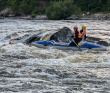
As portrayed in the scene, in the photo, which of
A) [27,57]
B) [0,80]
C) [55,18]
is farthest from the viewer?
[55,18]

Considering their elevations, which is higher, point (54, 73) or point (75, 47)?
point (75, 47)

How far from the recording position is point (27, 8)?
56.6 meters

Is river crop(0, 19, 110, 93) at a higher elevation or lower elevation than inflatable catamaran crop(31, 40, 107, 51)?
lower

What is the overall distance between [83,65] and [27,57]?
2665mm

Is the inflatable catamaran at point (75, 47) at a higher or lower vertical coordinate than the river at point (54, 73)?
higher

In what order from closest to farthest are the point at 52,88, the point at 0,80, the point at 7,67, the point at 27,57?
1. the point at 52,88
2. the point at 0,80
3. the point at 7,67
4. the point at 27,57

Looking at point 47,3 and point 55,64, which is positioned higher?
point 47,3

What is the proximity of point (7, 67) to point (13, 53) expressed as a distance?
2.35m

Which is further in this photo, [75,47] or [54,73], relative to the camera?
[75,47]

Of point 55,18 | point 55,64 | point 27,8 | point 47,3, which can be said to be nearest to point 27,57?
point 55,64

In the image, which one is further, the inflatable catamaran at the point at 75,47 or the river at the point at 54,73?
the inflatable catamaran at the point at 75,47

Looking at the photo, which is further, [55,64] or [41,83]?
[55,64]

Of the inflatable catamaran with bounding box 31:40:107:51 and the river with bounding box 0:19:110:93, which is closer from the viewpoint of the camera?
the river with bounding box 0:19:110:93

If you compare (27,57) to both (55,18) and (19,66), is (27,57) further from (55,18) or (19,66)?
(55,18)
